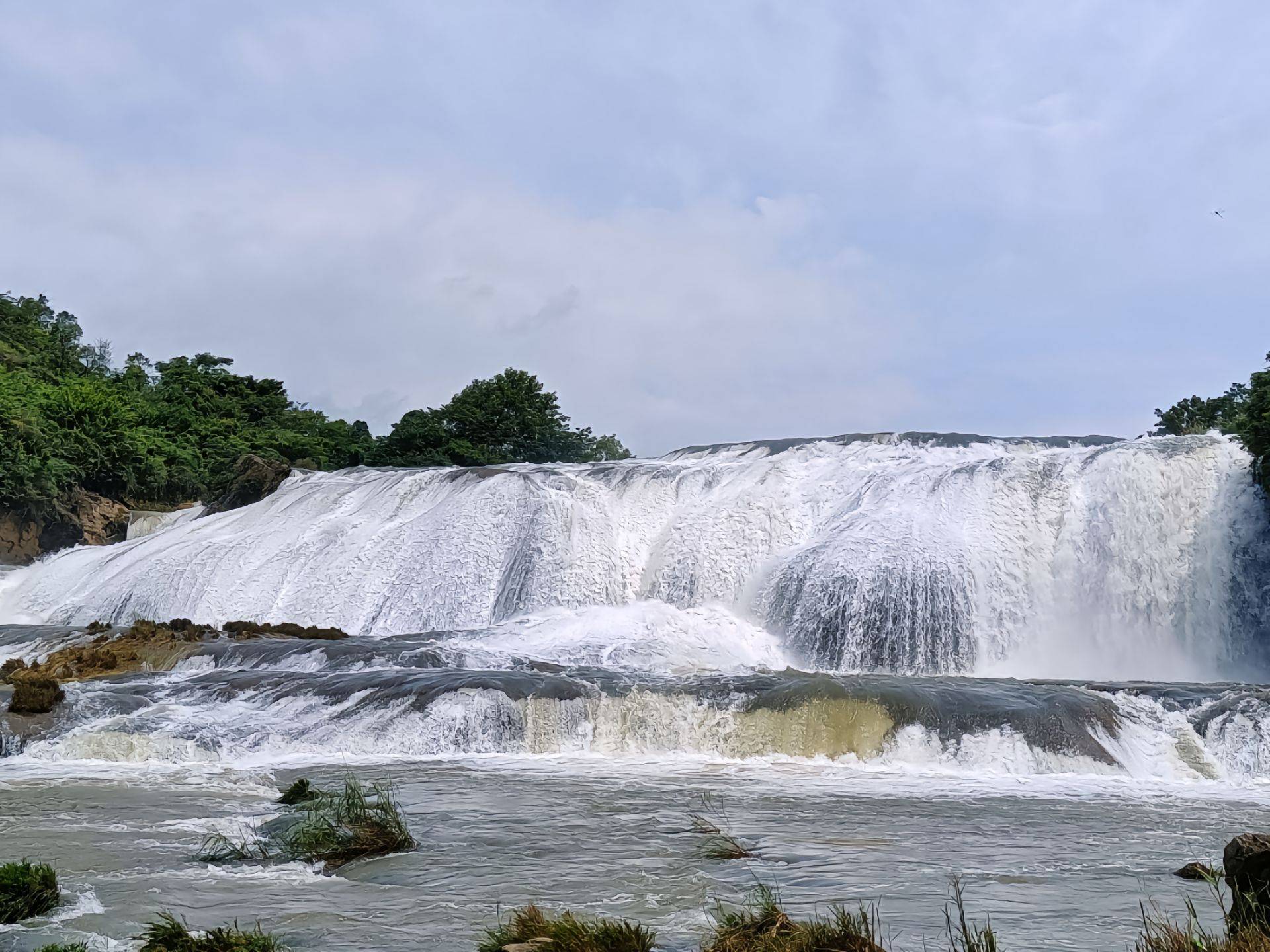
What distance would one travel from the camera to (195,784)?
996 centimetres

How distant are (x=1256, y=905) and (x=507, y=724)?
29.9 feet

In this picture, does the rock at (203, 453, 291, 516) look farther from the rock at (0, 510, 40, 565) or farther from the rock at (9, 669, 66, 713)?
the rock at (9, 669, 66, 713)

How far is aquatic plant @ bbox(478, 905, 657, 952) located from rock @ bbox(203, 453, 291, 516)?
90.6 ft

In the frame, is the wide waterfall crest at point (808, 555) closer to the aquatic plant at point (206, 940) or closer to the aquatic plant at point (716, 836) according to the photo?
the aquatic plant at point (716, 836)

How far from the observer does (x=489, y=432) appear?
1625 inches

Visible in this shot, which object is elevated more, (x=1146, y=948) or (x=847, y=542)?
(x=847, y=542)

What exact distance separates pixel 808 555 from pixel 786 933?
15908mm

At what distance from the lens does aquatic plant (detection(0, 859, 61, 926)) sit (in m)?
5.31

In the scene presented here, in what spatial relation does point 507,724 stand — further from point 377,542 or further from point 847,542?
point 377,542

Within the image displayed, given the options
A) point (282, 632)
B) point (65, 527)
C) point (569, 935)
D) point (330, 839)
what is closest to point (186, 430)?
point (65, 527)

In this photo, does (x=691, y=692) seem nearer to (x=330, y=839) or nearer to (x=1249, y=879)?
(x=330, y=839)

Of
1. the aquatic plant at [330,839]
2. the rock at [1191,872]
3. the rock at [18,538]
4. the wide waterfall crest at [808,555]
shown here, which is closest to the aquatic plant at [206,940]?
the aquatic plant at [330,839]

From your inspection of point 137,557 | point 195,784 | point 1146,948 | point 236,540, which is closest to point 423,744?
point 195,784

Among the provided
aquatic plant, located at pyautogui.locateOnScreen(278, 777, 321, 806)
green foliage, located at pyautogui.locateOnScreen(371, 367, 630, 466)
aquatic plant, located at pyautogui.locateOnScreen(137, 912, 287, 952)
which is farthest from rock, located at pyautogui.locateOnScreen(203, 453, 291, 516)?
aquatic plant, located at pyautogui.locateOnScreen(137, 912, 287, 952)
